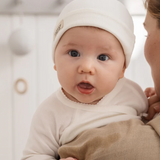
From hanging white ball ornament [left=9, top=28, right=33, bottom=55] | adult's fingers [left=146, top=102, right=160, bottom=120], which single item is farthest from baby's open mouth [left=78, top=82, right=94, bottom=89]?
hanging white ball ornament [left=9, top=28, right=33, bottom=55]

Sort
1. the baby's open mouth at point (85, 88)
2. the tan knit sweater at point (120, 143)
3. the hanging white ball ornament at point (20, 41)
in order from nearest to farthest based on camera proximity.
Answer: the tan knit sweater at point (120, 143) < the baby's open mouth at point (85, 88) < the hanging white ball ornament at point (20, 41)

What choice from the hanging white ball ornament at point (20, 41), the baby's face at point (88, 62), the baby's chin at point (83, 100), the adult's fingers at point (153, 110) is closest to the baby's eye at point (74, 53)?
the baby's face at point (88, 62)

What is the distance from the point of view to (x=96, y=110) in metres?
0.73

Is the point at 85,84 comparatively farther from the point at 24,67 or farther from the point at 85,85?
the point at 24,67

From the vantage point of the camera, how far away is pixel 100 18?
0.67 m

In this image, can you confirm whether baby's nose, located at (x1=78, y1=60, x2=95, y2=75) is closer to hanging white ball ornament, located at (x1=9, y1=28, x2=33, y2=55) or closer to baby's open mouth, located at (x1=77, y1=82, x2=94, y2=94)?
baby's open mouth, located at (x1=77, y1=82, x2=94, y2=94)

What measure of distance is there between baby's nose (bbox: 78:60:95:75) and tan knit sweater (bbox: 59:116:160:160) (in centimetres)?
16

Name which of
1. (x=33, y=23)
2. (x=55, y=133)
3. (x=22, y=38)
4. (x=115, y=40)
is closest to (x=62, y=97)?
(x=55, y=133)

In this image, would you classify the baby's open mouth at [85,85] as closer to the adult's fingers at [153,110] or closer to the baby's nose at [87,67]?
the baby's nose at [87,67]

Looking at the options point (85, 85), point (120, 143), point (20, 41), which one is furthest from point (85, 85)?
point (20, 41)

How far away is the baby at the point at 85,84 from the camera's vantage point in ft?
2.16

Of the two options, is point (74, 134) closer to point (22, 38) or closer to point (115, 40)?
point (115, 40)

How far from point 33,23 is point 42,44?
0.39 ft

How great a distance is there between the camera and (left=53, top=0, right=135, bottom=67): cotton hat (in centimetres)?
67
